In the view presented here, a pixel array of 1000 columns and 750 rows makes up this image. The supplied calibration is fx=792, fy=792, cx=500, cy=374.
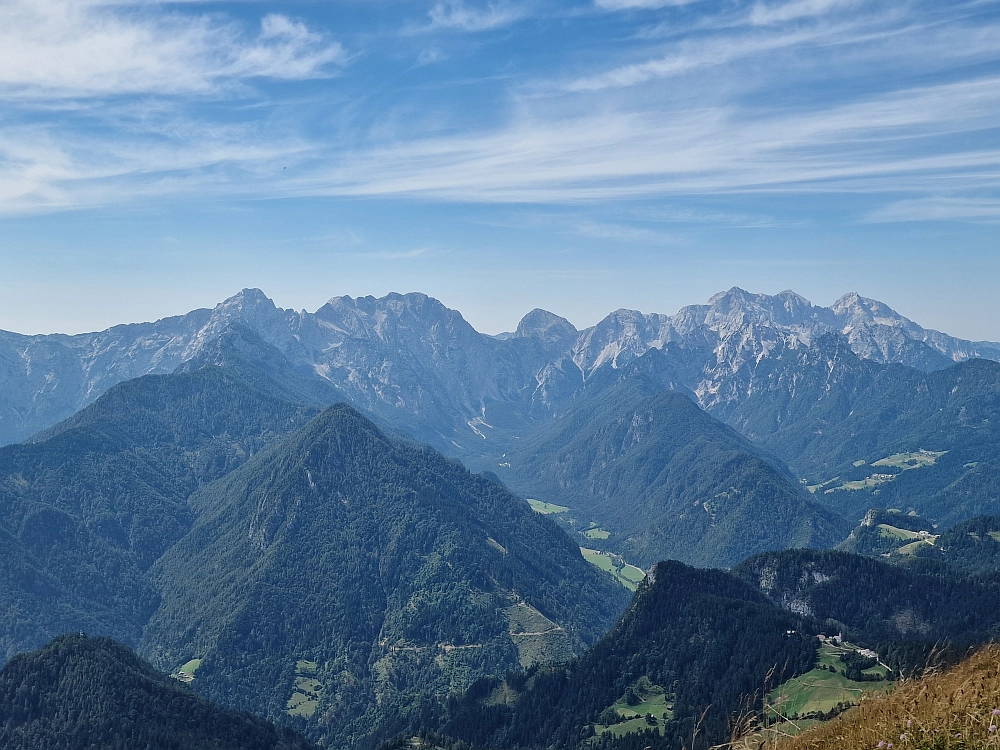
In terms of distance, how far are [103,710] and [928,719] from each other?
604 feet

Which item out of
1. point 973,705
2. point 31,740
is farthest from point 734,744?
point 31,740

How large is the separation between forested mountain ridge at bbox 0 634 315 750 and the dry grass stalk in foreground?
166m

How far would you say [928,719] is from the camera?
21641mm

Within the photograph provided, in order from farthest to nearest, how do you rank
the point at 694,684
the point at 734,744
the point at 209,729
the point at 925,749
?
the point at 694,684 < the point at 209,729 < the point at 734,744 < the point at 925,749

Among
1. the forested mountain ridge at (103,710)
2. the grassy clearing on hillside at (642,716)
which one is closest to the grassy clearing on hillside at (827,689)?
the grassy clearing on hillside at (642,716)

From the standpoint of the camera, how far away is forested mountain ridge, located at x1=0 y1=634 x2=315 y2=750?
526 feet

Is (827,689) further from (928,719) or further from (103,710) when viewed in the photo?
(103,710)

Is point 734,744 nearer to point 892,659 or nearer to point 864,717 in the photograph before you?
point 864,717

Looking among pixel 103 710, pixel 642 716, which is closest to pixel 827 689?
pixel 642 716

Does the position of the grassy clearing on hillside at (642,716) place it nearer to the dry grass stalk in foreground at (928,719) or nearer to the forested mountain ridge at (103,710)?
the forested mountain ridge at (103,710)

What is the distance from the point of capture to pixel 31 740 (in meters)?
161

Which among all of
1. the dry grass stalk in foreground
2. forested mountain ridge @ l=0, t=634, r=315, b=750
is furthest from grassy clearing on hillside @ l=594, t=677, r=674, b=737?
the dry grass stalk in foreground

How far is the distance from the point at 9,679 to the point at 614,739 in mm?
136529

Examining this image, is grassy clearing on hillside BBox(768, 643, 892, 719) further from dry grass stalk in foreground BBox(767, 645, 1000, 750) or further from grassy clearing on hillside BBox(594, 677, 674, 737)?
dry grass stalk in foreground BBox(767, 645, 1000, 750)
